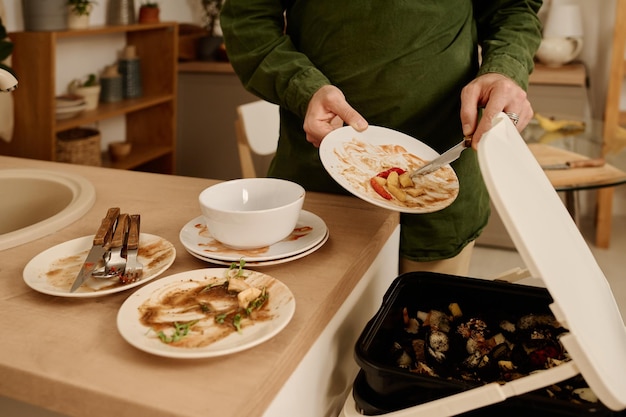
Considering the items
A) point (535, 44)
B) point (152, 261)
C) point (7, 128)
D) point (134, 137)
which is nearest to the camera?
point (152, 261)

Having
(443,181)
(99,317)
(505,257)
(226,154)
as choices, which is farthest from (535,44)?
(226,154)

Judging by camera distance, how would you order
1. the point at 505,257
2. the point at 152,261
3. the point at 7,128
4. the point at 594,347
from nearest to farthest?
the point at 594,347 < the point at 152,261 < the point at 7,128 < the point at 505,257

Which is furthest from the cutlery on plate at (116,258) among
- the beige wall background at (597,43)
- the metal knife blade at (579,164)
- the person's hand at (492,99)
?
the beige wall background at (597,43)

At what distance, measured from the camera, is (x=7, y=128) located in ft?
9.17

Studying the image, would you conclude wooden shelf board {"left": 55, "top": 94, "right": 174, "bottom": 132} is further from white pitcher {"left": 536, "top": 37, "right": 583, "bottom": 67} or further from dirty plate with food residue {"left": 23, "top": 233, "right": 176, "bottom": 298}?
dirty plate with food residue {"left": 23, "top": 233, "right": 176, "bottom": 298}

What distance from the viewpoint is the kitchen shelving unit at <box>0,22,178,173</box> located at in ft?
9.29

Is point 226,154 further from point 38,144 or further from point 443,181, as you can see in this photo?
point 443,181

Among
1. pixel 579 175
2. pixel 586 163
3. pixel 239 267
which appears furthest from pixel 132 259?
pixel 586 163

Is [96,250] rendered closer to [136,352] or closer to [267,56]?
[136,352]

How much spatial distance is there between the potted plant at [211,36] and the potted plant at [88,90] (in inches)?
32.2

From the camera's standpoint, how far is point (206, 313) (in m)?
0.71

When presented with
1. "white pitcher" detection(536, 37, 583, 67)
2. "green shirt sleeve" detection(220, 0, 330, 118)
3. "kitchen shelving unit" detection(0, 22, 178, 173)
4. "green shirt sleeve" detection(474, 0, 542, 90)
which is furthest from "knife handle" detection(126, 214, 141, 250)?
"white pitcher" detection(536, 37, 583, 67)

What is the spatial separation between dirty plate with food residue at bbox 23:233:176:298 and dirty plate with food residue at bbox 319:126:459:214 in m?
0.26

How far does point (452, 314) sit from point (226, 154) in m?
3.18
